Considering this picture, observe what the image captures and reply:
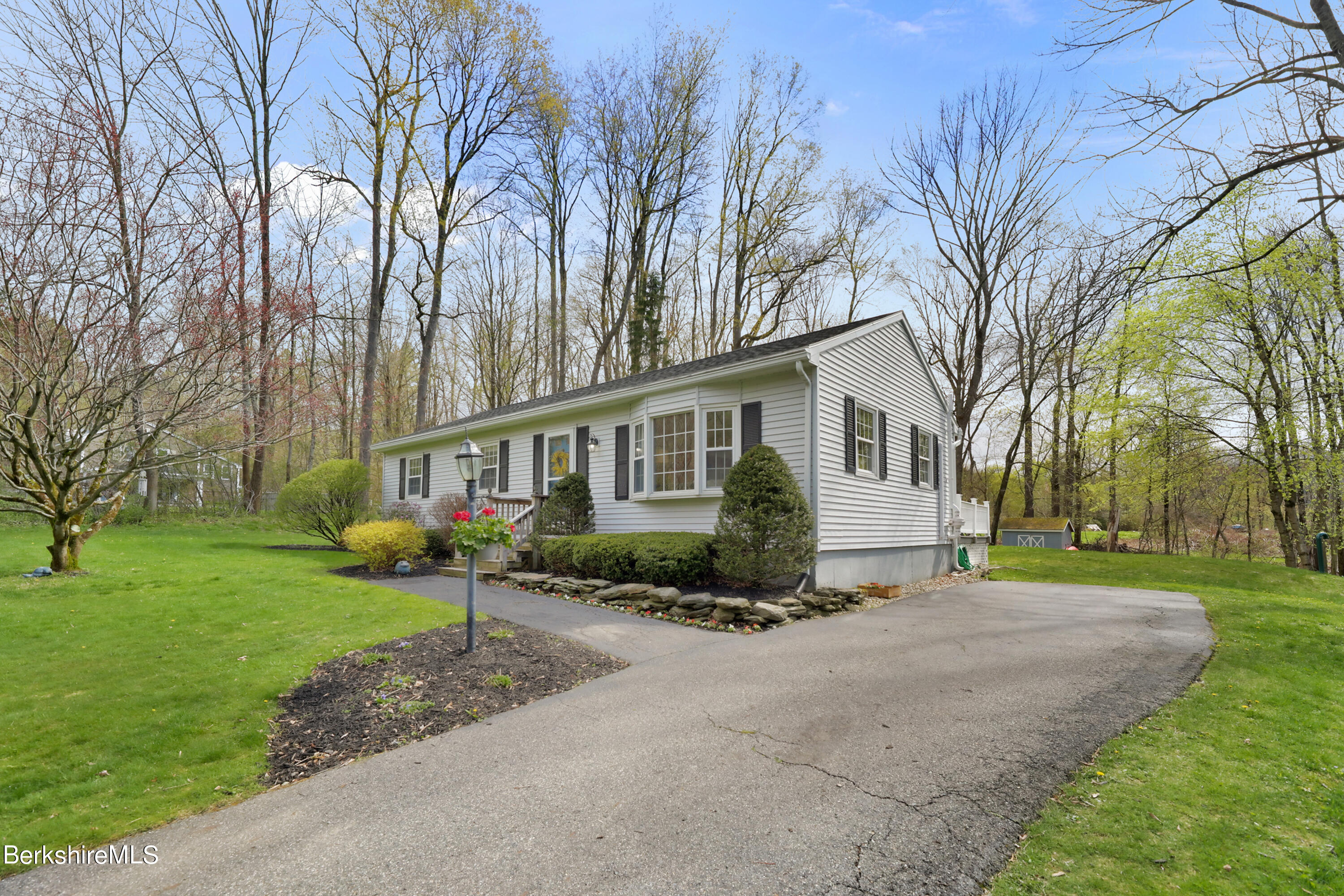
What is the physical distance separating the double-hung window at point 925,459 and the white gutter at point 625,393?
572cm

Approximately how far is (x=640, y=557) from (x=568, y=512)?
3233 millimetres

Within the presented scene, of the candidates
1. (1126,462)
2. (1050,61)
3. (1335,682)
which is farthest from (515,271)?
(1335,682)

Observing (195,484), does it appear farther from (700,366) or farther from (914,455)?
(914,455)

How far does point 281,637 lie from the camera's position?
22.0 feet

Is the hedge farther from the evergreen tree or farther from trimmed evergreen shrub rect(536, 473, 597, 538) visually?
the evergreen tree

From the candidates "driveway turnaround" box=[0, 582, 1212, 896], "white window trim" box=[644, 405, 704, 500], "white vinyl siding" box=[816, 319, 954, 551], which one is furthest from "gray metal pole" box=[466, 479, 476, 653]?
"white vinyl siding" box=[816, 319, 954, 551]

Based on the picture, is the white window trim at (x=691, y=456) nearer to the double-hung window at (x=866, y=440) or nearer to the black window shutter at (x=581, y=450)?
the black window shutter at (x=581, y=450)

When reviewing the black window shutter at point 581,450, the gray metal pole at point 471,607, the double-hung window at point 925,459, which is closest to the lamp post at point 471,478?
the gray metal pole at point 471,607

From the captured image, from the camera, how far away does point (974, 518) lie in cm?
1591

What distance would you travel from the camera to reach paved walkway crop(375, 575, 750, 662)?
682 centimetres

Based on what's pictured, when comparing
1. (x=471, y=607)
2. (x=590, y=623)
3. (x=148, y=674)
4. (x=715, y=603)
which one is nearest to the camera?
(x=148, y=674)

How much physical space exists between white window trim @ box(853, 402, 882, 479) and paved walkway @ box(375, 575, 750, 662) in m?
4.69

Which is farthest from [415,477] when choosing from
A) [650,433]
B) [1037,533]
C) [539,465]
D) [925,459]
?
[1037,533]

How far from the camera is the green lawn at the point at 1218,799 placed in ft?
8.93
